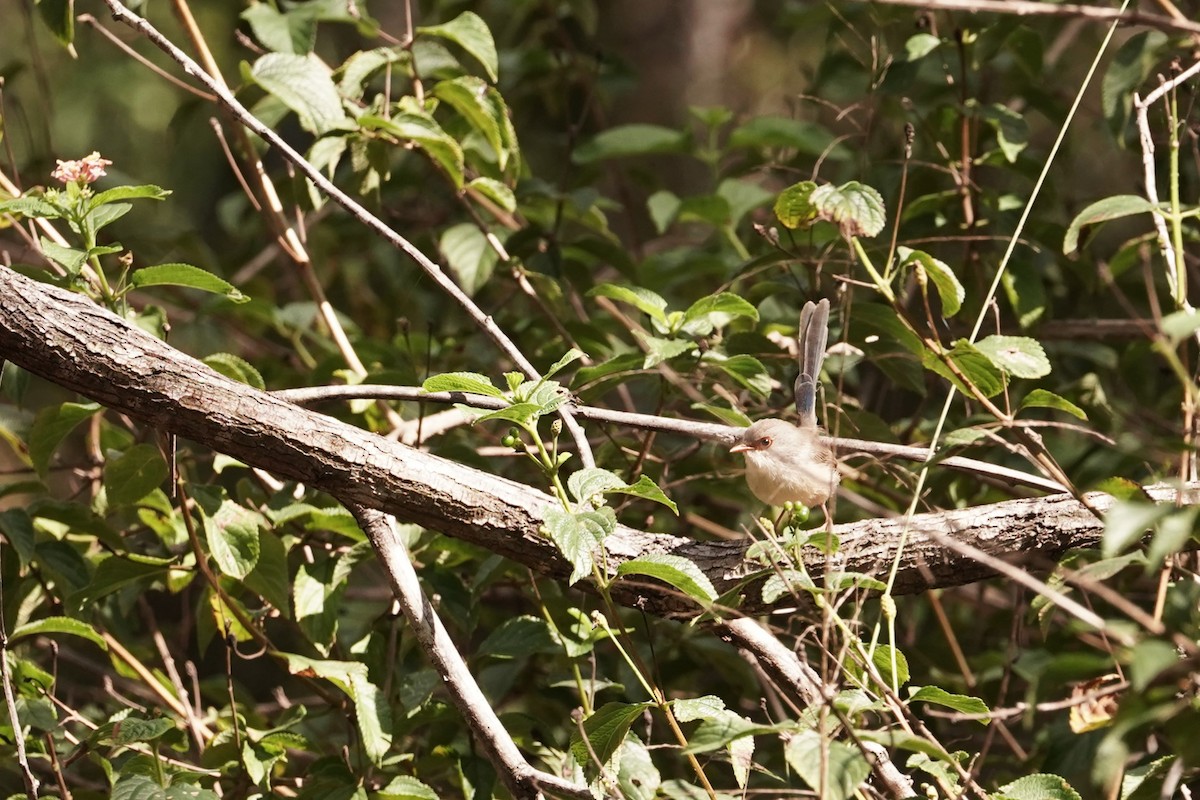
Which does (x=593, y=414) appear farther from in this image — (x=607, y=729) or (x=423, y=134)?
(x=423, y=134)

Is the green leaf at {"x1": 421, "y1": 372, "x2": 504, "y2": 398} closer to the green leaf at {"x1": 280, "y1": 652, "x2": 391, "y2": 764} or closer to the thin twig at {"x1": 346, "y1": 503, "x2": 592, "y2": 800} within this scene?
the thin twig at {"x1": 346, "y1": 503, "x2": 592, "y2": 800}

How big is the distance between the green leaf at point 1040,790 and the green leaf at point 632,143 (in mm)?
2435

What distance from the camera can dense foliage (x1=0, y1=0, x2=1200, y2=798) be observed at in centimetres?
213

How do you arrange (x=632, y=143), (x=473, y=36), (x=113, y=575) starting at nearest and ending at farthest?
(x=113, y=575) < (x=473, y=36) < (x=632, y=143)

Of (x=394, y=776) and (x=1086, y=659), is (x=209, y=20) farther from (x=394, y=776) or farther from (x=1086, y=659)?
(x=1086, y=659)

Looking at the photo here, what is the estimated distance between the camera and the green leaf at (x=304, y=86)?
2.96m

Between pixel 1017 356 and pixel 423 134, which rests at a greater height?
pixel 423 134

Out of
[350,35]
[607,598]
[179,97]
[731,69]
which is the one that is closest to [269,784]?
[607,598]

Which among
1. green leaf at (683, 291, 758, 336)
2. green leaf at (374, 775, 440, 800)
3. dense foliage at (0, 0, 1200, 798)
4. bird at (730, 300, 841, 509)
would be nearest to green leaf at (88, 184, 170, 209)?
dense foliage at (0, 0, 1200, 798)

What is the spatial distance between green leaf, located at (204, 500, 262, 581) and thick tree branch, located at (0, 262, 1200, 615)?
42cm

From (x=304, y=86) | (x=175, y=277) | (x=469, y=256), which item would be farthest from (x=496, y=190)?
(x=175, y=277)

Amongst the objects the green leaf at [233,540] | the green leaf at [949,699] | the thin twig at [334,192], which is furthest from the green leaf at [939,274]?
the green leaf at [233,540]

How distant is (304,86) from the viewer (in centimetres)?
300

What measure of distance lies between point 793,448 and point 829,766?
1.22m
